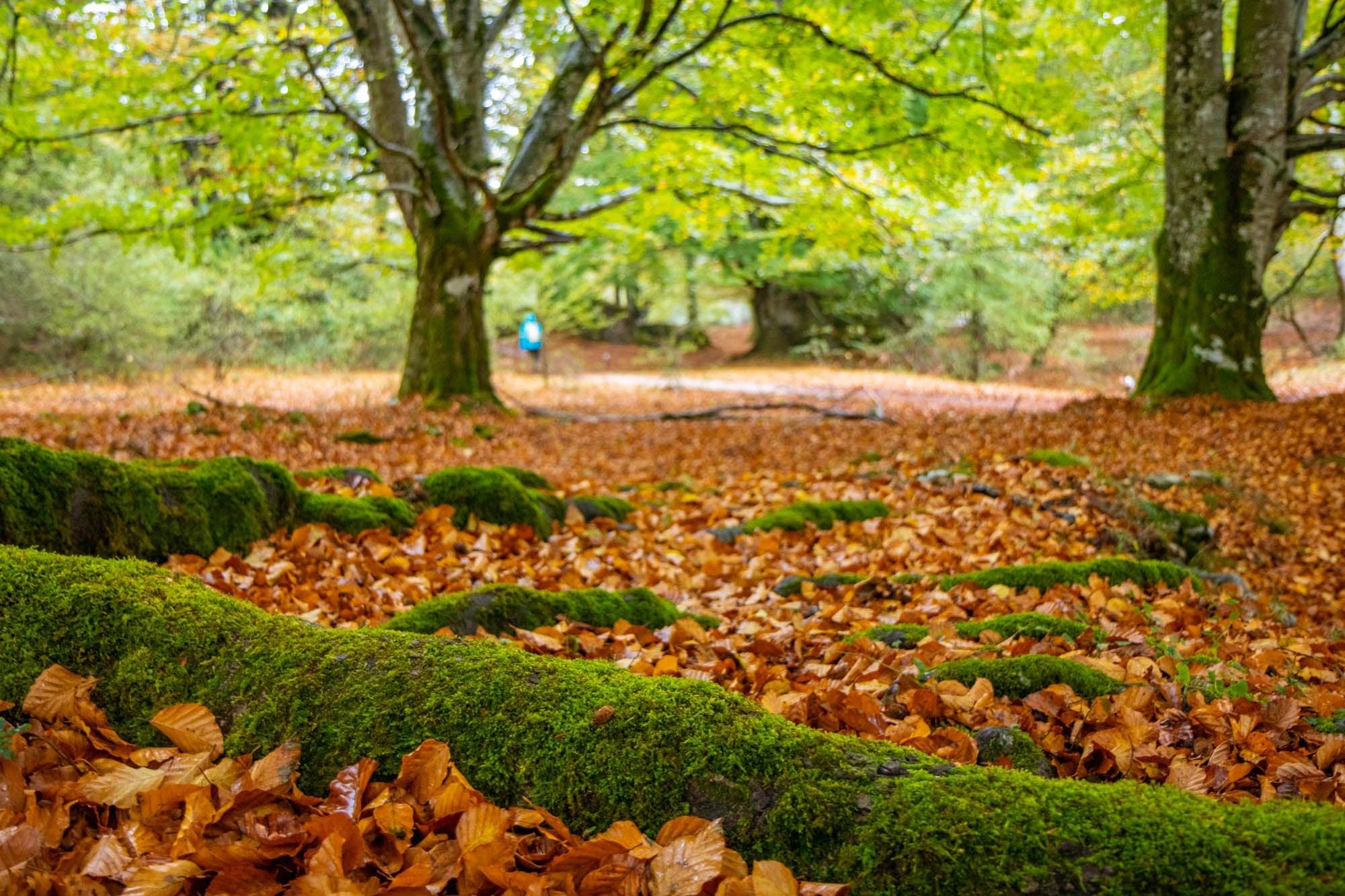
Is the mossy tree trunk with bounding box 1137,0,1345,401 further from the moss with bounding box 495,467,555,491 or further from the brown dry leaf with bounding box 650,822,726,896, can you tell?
the brown dry leaf with bounding box 650,822,726,896

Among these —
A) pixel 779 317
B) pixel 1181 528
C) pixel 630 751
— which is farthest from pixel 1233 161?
pixel 779 317

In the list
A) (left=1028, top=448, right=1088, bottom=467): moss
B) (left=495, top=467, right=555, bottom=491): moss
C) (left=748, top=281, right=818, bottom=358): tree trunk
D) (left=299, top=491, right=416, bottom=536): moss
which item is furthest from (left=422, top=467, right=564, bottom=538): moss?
(left=748, top=281, right=818, bottom=358): tree trunk

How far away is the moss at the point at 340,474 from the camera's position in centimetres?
549

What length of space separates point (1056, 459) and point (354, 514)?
522 centimetres

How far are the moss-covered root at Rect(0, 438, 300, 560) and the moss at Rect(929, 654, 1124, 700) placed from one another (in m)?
3.06

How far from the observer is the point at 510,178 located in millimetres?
11688

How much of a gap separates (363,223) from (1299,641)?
18484 mm

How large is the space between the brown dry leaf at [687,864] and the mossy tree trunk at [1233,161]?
9763 mm

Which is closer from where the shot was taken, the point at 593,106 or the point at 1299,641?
the point at 1299,641

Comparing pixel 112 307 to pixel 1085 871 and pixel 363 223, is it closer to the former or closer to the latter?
pixel 363 223

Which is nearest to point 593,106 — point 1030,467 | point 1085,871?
point 1030,467

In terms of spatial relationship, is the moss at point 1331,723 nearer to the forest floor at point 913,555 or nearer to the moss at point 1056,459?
the forest floor at point 913,555

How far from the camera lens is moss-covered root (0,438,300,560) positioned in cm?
302

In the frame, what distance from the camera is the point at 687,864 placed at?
4.73ft
